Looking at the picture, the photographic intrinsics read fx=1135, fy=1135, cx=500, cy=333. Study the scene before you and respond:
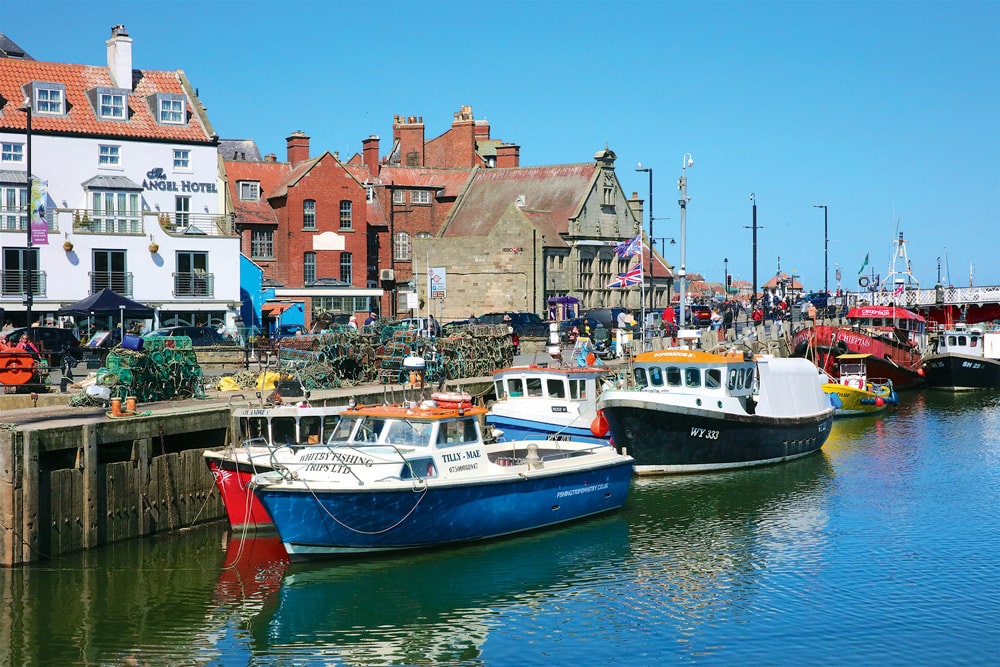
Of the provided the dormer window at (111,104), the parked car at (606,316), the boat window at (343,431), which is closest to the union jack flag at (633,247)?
the parked car at (606,316)

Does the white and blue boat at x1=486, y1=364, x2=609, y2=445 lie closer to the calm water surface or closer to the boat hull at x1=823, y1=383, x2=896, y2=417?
the calm water surface

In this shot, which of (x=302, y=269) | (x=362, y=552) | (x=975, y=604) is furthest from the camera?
(x=302, y=269)

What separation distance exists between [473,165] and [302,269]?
70.1ft

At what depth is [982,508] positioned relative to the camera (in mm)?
28422

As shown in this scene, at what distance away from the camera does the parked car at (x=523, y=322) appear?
5281cm

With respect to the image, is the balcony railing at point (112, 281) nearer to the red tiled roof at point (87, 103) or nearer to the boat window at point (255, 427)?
the red tiled roof at point (87, 103)

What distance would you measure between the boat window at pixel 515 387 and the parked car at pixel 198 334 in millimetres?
12696

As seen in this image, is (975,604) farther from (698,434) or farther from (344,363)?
(344,363)

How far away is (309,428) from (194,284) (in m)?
26.0

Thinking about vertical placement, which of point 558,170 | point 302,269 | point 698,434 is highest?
point 558,170

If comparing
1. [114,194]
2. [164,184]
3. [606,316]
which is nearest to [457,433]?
[114,194]

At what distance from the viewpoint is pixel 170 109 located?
173 ft

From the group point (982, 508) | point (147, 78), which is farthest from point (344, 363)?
point (147, 78)

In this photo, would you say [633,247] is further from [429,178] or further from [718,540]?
[429,178]
